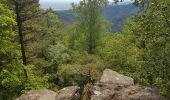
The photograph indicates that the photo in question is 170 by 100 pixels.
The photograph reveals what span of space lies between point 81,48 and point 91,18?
228 inches

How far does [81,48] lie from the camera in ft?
192

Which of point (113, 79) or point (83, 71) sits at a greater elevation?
point (113, 79)

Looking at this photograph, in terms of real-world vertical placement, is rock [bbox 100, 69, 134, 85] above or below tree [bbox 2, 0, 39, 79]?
below

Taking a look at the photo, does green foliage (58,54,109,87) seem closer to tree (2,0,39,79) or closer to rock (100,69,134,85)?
tree (2,0,39,79)

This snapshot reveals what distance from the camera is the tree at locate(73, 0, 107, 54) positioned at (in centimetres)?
5934

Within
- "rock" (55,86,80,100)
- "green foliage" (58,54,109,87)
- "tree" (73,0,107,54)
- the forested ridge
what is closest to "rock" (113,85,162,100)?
the forested ridge

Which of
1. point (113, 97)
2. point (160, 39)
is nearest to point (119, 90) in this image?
point (113, 97)

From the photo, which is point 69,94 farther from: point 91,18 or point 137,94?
point 91,18

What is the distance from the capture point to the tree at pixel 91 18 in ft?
195

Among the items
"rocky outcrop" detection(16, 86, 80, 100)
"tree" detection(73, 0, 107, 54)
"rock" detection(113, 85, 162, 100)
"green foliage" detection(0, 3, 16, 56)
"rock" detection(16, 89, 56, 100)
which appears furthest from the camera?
"tree" detection(73, 0, 107, 54)

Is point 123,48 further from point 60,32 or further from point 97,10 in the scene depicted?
point 60,32

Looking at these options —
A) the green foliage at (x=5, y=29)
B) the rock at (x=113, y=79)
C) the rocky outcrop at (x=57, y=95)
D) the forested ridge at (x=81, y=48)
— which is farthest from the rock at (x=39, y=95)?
the green foliage at (x=5, y=29)

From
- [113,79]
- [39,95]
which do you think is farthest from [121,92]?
[39,95]

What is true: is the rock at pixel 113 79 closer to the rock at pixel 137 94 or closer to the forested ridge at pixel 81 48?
the forested ridge at pixel 81 48
